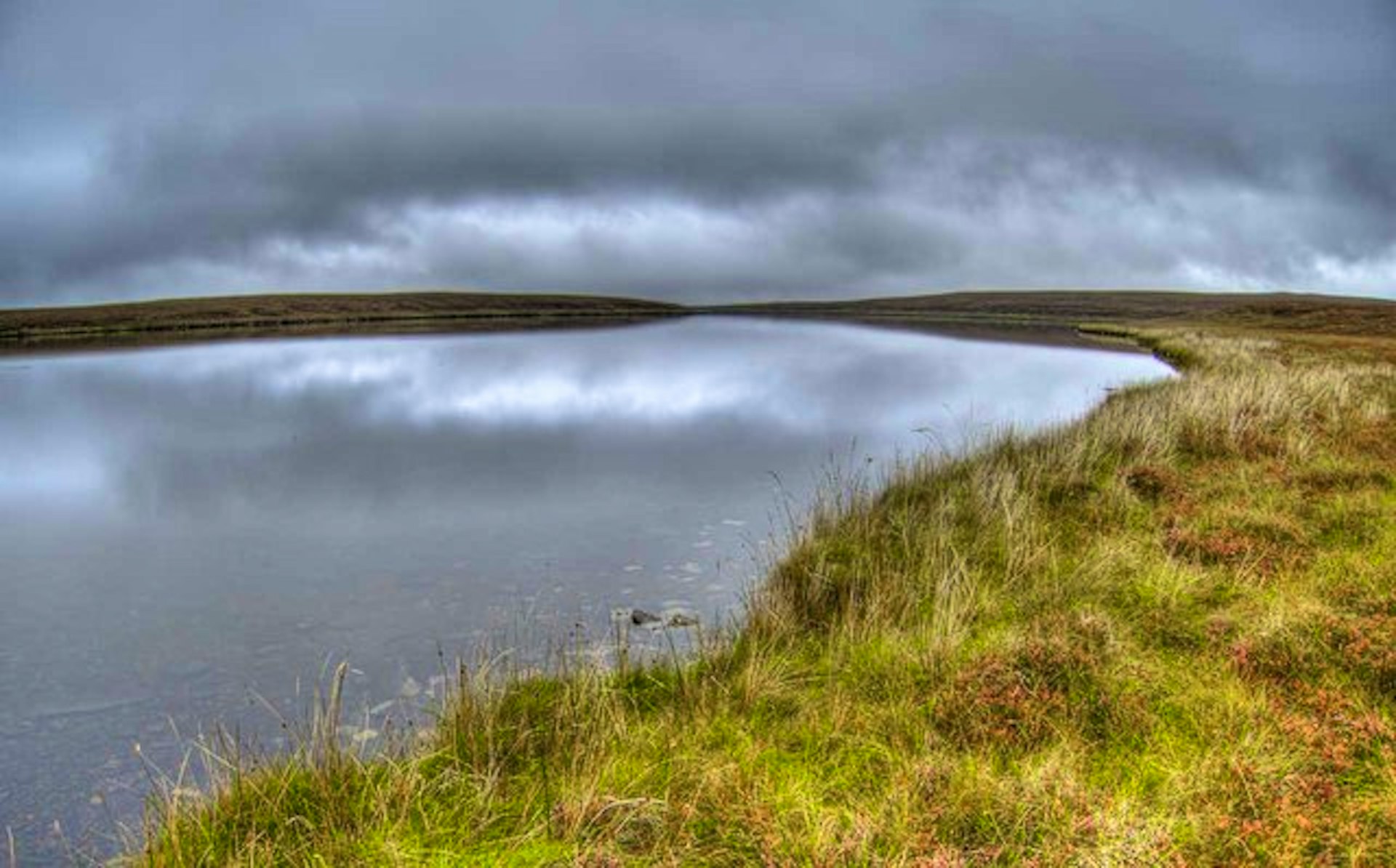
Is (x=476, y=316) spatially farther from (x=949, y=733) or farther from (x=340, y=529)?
(x=949, y=733)

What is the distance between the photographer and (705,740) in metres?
5.96

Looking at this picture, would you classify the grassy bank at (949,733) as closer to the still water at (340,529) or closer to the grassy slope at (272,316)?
the still water at (340,529)

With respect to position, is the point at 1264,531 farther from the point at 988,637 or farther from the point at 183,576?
the point at 183,576

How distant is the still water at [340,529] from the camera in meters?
7.42

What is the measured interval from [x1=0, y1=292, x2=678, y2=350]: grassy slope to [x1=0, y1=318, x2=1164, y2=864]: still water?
6691 centimetres

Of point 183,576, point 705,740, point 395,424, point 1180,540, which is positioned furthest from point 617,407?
point 705,740

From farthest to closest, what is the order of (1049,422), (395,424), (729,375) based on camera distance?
(729,375), (395,424), (1049,422)

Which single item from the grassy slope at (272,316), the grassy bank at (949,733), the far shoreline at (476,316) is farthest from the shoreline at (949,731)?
the grassy slope at (272,316)

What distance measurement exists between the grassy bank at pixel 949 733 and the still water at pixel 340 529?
1.47m

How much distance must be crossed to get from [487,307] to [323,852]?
170 m

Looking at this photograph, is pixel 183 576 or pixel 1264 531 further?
pixel 183 576

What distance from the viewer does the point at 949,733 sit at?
581 centimetres

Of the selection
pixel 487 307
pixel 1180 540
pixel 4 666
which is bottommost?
pixel 4 666

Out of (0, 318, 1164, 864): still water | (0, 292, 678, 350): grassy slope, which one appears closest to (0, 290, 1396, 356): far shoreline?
(0, 292, 678, 350): grassy slope
